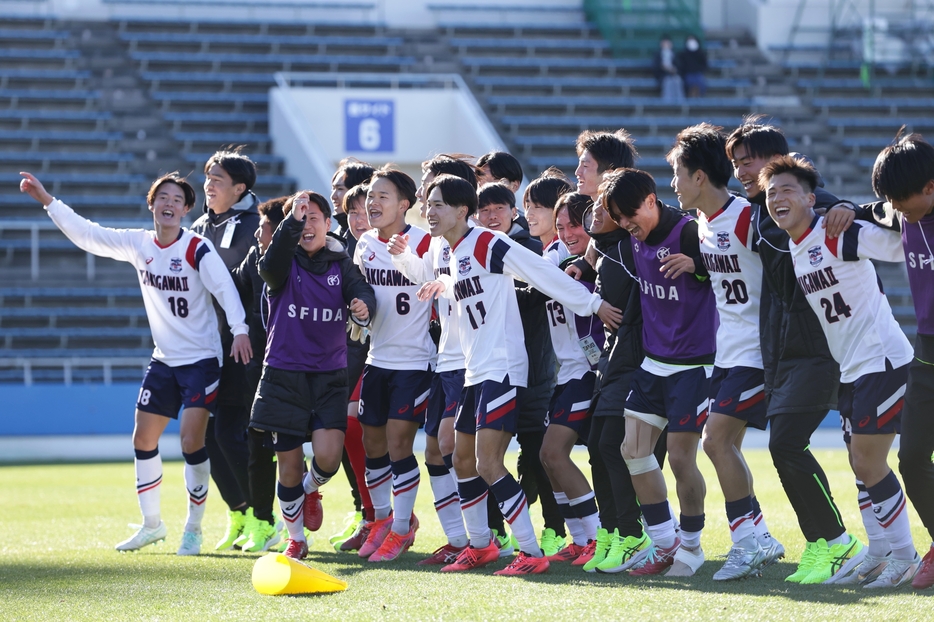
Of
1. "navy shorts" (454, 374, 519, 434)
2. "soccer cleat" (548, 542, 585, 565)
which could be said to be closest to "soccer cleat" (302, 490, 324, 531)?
"navy shorts" (454, 374, 519, 434)

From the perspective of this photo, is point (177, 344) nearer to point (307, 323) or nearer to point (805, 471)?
point (307, 323)

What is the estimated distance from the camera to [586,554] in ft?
19.8

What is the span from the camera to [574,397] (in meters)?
5.96

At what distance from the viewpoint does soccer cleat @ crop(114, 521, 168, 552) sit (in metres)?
6.84

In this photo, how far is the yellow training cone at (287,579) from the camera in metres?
5.07

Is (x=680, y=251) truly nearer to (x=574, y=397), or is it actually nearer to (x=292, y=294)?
(x=574, y=397)

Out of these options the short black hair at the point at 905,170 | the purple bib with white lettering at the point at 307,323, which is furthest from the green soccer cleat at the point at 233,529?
the short black hair at the point at 905,170

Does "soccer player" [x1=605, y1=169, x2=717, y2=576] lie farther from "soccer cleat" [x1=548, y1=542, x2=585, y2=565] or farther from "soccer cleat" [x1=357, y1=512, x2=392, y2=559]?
"soccer cleat" [x1=357, y1=512, x2=392, y2=559]

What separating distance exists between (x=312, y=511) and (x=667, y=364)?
2.38 meters

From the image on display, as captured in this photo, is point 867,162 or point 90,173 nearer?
point 90,173

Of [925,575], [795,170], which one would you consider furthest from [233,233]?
[925,575]

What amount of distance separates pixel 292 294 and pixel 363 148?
14.7 metres

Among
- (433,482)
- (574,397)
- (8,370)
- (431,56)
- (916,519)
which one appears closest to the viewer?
(574,397)

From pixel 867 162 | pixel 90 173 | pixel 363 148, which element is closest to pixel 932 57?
pixel 867 162
